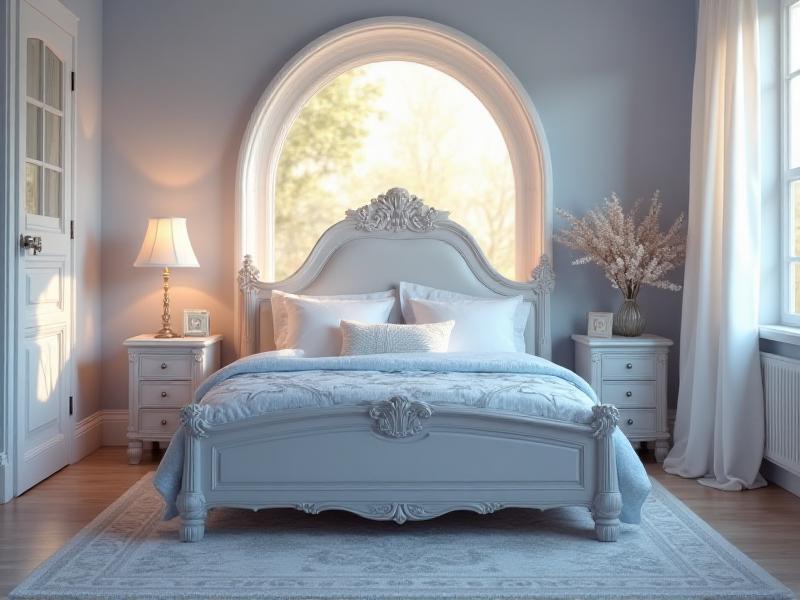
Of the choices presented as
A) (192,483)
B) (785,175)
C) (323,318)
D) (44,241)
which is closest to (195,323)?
(323,318)

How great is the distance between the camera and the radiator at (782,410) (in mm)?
3832

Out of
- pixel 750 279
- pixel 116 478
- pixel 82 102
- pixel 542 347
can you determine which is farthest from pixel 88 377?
pixel 750 279

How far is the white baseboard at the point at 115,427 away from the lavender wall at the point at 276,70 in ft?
1.29

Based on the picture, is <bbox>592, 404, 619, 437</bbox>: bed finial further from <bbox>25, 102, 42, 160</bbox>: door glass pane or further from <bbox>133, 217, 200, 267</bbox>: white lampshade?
<bbox>25, 102, 42, 160</bbox>: door glass pane

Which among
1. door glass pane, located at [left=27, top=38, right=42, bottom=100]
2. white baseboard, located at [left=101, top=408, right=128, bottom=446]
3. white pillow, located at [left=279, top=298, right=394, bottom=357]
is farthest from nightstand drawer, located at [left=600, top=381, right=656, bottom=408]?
door glass pane, located at [left=27, top=38, right=42, bottom=100]

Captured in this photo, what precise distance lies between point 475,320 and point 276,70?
1.89 metres

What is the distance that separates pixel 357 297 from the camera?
4.81 metres

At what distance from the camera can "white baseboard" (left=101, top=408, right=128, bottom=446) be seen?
5.05m

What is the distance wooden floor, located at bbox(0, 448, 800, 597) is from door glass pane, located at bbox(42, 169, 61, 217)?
131cm

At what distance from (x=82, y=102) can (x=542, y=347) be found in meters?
2.87

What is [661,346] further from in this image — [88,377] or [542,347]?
[88,377]

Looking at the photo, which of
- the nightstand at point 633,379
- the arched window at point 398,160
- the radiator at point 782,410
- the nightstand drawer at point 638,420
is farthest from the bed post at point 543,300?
the radiator at point 782,410

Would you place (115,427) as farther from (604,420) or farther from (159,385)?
(604,420)

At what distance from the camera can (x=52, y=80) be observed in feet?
14.3
